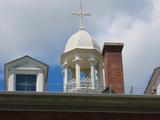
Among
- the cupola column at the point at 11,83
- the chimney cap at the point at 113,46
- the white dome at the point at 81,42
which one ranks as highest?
the white dome at the point at 81,42

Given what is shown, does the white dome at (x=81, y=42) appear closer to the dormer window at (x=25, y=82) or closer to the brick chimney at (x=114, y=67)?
the brick chimney at (x=114, y=67)

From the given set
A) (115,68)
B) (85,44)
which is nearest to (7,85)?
(115,68)

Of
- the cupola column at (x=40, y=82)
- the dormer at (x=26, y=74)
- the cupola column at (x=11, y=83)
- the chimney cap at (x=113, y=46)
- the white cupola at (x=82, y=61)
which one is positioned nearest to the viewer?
the cupola column at (x=11, y=83)

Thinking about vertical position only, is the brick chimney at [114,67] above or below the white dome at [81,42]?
below

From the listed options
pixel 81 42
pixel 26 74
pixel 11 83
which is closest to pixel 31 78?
pixel 26 74

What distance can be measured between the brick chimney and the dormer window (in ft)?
Result: 9.73

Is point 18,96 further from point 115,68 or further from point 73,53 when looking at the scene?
point 73,53

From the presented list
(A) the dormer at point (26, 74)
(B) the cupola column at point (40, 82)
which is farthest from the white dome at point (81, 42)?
(B) the cupola column at point (40, 82)

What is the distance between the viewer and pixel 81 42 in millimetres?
24234

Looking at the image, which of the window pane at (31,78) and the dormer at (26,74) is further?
the window pane at (31,78)

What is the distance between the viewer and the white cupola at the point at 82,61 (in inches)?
915

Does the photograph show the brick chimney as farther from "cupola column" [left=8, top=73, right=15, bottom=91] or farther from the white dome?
"cupola column" [left=8, top=73, right=15, bottom=91]

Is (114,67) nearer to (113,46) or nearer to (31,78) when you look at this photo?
(113,46)

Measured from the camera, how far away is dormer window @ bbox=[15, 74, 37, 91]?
19391 millimetres
